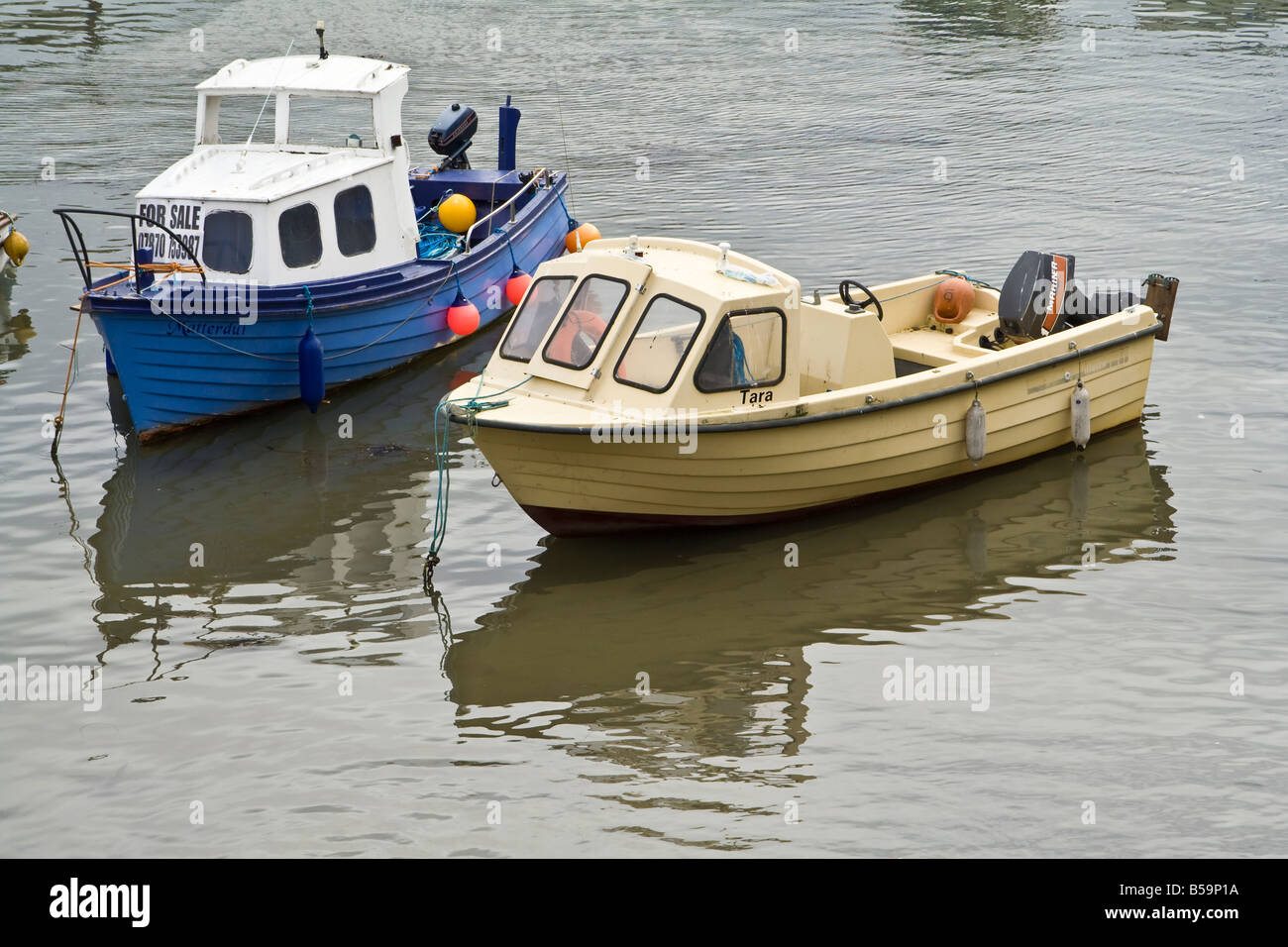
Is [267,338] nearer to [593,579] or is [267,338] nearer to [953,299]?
[593,579]

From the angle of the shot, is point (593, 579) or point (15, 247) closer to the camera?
point (593, 579)

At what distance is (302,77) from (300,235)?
2.18m

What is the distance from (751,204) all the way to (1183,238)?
20.5 ft

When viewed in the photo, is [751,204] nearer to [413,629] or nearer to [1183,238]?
[1183,238]

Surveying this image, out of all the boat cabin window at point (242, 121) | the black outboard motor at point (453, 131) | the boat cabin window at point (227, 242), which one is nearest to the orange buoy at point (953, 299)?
the boat cabin window at point (227, 242)

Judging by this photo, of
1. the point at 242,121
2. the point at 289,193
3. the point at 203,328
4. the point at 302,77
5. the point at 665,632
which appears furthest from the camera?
the point at 242,121

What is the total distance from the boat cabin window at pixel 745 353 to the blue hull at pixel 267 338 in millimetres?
5146

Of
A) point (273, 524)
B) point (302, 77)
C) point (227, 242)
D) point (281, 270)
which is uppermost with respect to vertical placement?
point (302, 77)

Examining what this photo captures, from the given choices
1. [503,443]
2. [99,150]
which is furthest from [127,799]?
[99,150]

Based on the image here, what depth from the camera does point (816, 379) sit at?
41.2 ft

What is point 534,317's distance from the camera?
12.0 meters

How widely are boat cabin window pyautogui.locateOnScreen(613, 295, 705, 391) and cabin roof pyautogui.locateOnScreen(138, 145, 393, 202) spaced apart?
4812 millimetres

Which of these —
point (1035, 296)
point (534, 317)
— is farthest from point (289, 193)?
point (1035, 296)

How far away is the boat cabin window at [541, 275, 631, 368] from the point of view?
1155cm
